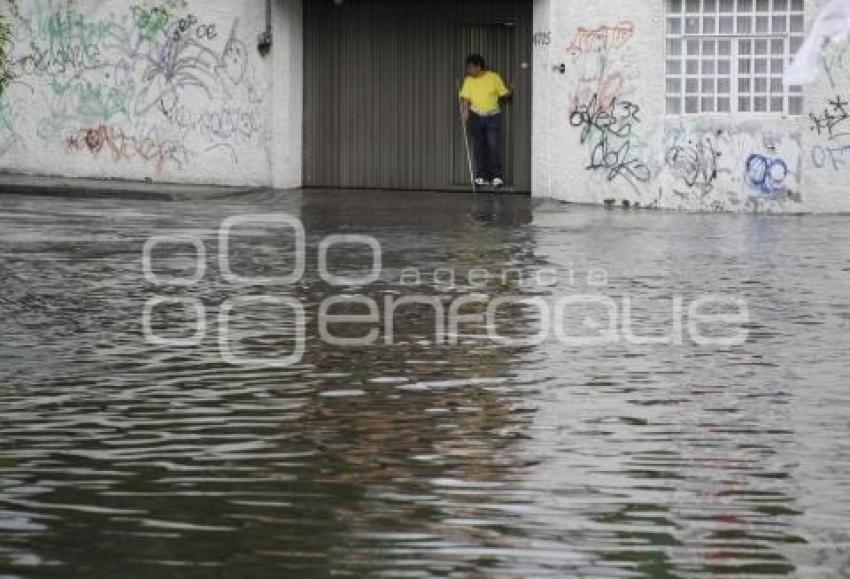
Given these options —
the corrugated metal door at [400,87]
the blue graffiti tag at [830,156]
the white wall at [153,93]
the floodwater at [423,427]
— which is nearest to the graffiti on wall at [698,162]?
the blue graffiti tag at [830,156]

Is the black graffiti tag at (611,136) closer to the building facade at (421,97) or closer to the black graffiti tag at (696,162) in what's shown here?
the building facade at (421,97)

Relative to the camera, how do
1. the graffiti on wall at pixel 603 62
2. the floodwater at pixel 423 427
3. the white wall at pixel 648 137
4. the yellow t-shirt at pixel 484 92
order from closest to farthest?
1. the floodwater at pixel 423 427
2. the white wall at pixel 648 137
3. the graffiti on wall at pixel 603 62
4. the yellow t-shirt at pixel 484 92

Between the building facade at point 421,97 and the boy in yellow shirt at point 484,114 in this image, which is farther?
the boy in yellow shirt at point 484,114

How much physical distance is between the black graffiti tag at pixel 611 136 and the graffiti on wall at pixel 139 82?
4532 mm

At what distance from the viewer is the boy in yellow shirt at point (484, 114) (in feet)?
86.4

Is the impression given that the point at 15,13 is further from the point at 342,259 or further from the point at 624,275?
the point at 624,275

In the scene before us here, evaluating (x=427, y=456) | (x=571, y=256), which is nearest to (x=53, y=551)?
(x=427, y=456)

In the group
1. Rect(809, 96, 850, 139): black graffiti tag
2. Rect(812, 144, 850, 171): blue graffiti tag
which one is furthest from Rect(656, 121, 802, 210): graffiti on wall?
Rect(809, 96, 850, 139): black graffiti tag

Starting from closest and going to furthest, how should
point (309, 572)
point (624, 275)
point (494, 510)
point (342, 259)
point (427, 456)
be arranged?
point (309, 572), point (494, 510), point (427, 456), point (624, 275), point (342, 259)

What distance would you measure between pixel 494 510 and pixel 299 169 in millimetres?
20718

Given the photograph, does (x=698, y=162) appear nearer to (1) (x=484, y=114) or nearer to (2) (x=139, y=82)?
(1) (x=484, y=114)

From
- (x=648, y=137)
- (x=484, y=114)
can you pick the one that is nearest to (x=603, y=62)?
(x=648, y=137)

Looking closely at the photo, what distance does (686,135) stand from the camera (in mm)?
24641

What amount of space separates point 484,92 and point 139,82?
4.89 metres
